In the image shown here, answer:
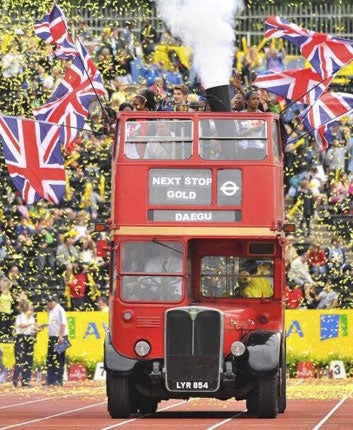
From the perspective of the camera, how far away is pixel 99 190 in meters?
47.1

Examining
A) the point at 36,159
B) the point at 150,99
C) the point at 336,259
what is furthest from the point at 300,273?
the point at 150,99

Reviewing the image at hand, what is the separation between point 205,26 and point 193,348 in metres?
5.88

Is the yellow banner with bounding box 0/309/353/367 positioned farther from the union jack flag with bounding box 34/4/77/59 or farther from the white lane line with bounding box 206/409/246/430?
the white lane line with bounding box 206/409/246/430

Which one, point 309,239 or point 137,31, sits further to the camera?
point 137,31

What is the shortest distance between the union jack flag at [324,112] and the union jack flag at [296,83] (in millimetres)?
180

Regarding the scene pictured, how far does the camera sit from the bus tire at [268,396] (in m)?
26.1

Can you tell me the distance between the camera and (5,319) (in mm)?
43750

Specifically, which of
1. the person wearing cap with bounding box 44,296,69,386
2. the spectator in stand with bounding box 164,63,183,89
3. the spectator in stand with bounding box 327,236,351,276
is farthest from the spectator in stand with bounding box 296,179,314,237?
the person wearing cap with bounding box 44,296,69,386

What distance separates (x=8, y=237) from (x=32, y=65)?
598cm

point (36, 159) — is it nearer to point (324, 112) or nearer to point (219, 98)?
point (324, 112)

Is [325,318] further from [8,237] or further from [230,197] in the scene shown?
[230,197]

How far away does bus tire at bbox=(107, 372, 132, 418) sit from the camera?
2619 cm

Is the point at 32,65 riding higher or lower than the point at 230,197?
higher

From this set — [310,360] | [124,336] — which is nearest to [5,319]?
[310,360]
